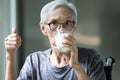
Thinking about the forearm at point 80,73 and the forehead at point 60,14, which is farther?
the forehead at point 60,14

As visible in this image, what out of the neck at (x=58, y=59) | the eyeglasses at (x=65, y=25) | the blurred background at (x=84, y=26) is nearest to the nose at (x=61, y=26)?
the eyeglasses at (x=65, y=25)

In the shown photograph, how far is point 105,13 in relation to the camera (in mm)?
2363

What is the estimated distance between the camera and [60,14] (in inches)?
60.8

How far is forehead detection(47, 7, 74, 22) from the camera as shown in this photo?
1.53 metres

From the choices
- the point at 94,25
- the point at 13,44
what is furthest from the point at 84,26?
the point at 13,44

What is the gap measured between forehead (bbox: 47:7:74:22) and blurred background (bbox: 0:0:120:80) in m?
0.81

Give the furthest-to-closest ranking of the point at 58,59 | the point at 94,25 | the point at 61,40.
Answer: the point at 94,25
the point at 58,59
the point at 61,40

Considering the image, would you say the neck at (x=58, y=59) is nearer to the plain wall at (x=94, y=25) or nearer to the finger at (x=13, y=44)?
the finger at (x=13, y=44)

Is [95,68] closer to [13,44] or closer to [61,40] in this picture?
[61,40]

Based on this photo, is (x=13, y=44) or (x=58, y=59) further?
(x=58, y=59)

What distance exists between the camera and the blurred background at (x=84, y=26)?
2.33 metres

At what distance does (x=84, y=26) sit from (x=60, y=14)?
868mm

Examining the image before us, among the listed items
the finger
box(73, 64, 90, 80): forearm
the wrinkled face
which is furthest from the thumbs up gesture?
box(73, 64, 90, 80): forearm

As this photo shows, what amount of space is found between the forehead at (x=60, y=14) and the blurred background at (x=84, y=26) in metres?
0.81
